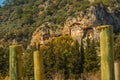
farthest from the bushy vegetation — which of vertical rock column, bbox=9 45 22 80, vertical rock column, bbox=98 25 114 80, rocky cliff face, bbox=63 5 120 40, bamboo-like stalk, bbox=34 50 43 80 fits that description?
vertical rock column, bbox=98 25 114 80

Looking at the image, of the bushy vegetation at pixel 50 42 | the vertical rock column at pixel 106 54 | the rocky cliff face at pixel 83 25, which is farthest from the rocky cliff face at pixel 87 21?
the vertical rock column at pixel 106 54

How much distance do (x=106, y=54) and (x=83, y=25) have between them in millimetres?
68850

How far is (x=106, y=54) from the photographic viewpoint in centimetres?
596

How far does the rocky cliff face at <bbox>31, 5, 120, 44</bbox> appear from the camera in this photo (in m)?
74.1

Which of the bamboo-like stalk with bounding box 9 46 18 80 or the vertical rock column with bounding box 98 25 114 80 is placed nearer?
the vertical rock column with bounding box 98 25 114 80

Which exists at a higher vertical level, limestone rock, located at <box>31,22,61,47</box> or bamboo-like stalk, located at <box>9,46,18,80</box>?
limestone rock, located at <box>31,22,61,47</box>

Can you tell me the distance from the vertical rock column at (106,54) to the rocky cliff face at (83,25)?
63668 millimetres

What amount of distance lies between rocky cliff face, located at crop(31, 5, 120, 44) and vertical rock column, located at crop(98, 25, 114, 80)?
63.7m

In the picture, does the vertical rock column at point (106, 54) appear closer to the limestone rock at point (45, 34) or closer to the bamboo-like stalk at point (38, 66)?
the bamboo-like stalk at point (38, 66)

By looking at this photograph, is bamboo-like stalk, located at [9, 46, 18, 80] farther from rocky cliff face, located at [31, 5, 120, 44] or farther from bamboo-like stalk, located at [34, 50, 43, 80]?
rocky cliff face, located at [31, 5, 120, 44]

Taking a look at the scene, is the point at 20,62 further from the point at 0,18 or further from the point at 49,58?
the point at 0,18

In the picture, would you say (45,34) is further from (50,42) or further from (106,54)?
(106,54)

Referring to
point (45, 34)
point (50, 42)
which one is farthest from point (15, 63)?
point (45, 34)

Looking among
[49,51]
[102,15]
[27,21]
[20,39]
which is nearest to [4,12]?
[27,21]
